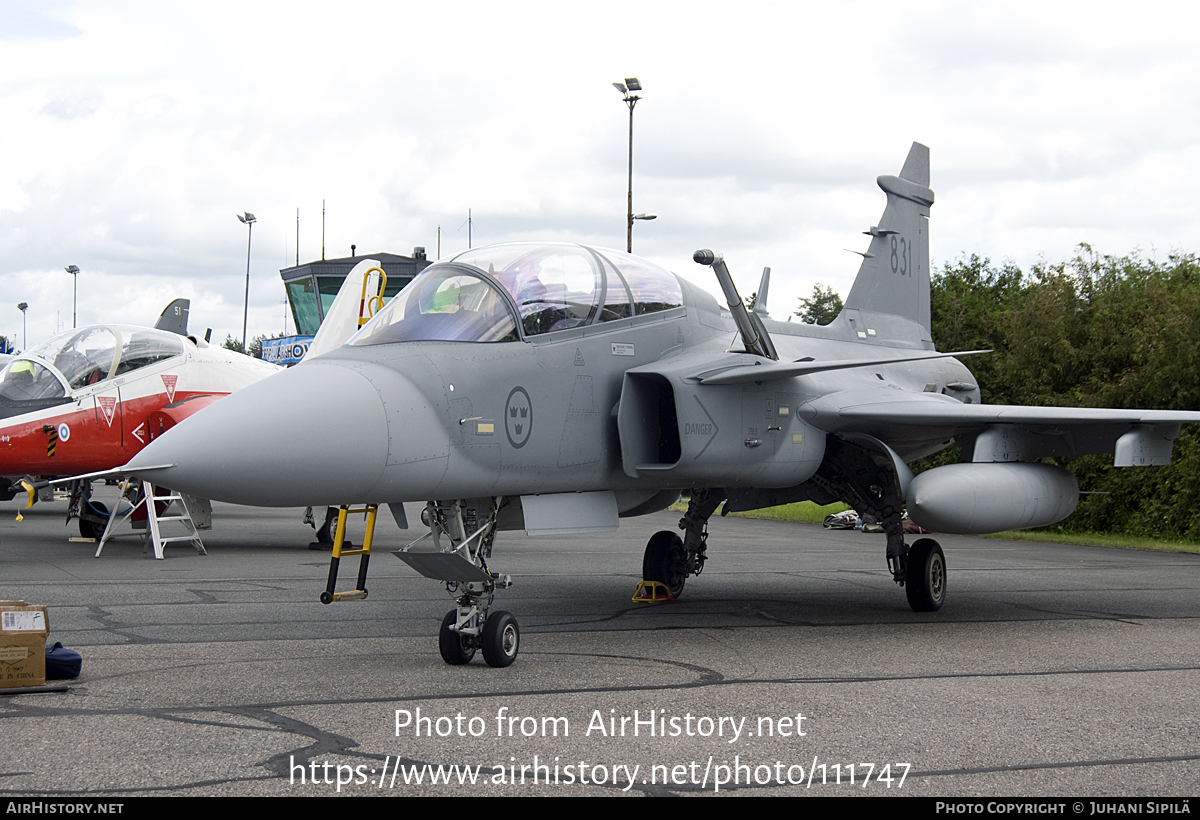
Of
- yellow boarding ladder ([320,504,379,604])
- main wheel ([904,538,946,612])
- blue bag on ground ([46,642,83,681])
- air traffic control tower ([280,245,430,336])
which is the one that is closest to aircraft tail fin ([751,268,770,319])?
main wheel ([904,538,946,612])

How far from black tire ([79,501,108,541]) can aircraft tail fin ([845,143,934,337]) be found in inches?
447

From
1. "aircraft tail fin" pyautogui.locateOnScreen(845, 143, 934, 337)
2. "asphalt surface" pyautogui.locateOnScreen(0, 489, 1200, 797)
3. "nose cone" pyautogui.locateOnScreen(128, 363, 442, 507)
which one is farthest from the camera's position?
"aircraft tail fin" pyautogui.locateOnScreen(845, 143, 934, 337)

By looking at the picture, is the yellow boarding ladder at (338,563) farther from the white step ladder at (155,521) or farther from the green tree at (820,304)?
the green tree at (820,304)

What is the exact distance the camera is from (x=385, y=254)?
4294cm

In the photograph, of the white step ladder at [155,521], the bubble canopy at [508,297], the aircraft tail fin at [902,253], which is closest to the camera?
the bubble canopy at [508,297]

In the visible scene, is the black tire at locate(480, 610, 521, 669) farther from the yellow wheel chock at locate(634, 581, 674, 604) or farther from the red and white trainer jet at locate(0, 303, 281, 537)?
the red and white trainer jet at locate(0, 303, 281, 537)

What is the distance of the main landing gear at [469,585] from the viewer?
6.73 metres

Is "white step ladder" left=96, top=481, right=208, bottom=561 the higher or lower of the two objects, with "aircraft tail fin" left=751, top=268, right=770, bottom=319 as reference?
lower

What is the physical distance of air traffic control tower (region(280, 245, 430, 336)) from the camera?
41.8 metres

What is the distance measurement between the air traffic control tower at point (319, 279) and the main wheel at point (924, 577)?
32.7 meters

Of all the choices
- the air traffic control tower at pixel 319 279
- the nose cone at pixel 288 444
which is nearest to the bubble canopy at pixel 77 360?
the nose cone at pixel 288 444

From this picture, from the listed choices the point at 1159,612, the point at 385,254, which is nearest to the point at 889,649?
the point at 1159,612

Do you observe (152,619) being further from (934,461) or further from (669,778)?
(934,461)
